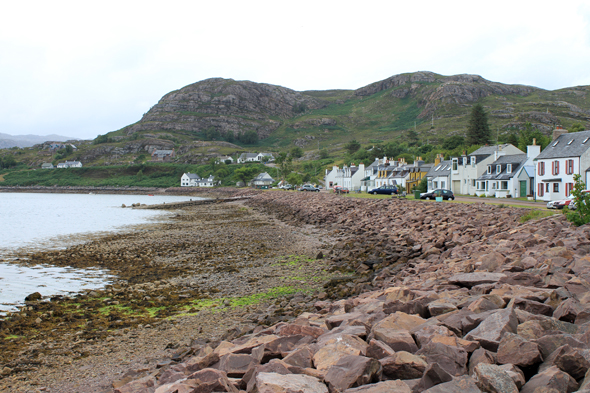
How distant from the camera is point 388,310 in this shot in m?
7.38

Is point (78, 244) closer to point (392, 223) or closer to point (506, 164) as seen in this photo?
point (392, 223)

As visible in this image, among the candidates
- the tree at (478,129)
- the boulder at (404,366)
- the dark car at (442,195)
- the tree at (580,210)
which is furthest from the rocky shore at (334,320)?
the tree at (478,129)

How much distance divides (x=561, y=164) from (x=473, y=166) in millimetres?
18523

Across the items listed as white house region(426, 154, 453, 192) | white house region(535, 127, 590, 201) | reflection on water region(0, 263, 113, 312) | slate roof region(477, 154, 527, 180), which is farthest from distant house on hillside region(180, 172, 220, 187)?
reflection on water region(0, 263, 113, 312)

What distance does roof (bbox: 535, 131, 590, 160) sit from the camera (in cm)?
4151

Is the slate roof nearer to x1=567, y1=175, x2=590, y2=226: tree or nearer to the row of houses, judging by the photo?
the row of houses

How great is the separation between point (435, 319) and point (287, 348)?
2.50m

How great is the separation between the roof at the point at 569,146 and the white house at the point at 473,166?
13.4 metres

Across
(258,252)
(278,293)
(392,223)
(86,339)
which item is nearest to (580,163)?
(392,223)

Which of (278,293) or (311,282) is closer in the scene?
(278,293)

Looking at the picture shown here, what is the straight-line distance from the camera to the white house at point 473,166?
60.7 m

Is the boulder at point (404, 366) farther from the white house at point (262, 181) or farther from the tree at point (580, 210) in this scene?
the white house at point (262, 181)

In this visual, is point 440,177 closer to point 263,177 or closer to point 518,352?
point 518,352

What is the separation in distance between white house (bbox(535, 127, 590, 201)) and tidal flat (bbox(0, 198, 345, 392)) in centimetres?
3388
